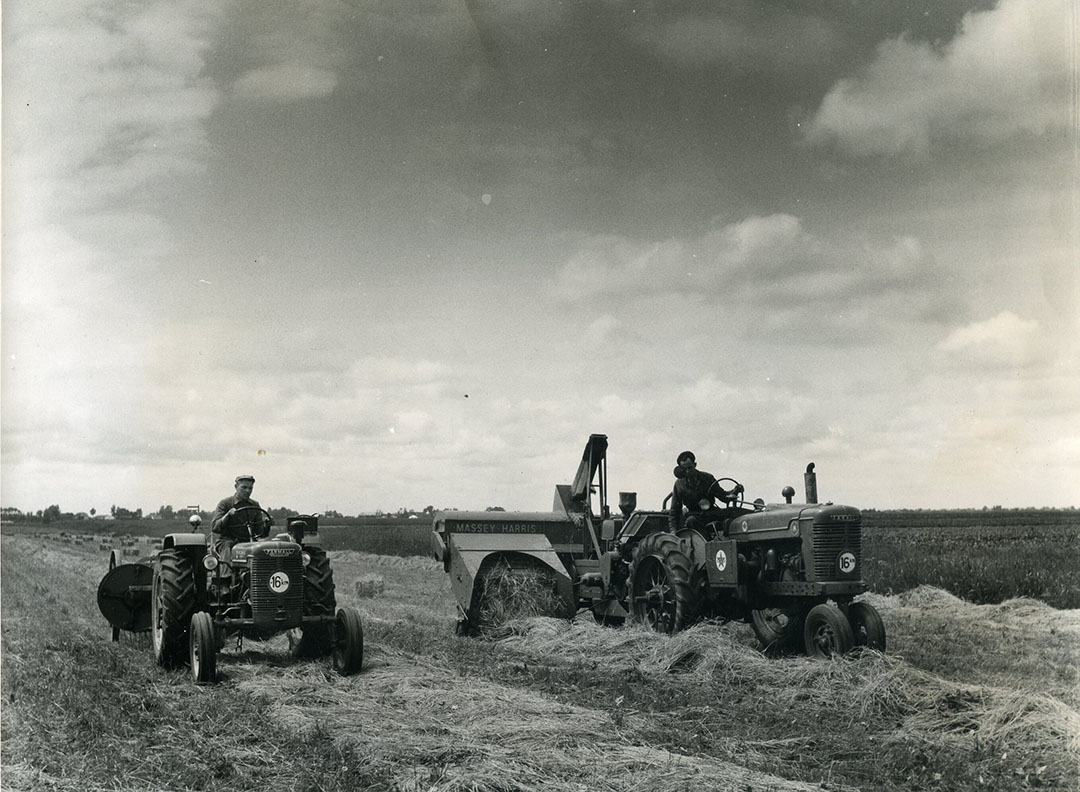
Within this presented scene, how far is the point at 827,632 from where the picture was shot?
9023 millimetres

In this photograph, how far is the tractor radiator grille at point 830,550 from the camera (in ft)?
30.3

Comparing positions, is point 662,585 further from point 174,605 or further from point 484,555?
point 174,605

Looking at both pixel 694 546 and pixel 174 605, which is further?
pixel 694 546

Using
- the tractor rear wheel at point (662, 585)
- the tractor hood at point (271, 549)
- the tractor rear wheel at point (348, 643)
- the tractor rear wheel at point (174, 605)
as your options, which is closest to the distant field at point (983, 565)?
the tractor rear wheel at point (174, 605)

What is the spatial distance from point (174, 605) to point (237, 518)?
115cm

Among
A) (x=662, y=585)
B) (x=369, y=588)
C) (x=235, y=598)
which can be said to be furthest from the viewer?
(x=369, y=588)

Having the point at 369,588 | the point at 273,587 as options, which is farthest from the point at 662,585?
the point at 369,588

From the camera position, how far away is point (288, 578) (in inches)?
356

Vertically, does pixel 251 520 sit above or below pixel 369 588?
above

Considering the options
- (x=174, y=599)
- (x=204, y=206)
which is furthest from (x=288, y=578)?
(x=204, y=206)

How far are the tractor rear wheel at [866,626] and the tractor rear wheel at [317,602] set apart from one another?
5.25 meters

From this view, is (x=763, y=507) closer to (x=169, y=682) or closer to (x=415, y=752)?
(x=415, y=752)

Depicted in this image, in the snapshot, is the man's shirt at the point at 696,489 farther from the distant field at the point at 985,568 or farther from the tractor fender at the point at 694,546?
the distant field at the point at 985,568

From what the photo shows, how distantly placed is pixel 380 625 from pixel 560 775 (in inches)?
317
